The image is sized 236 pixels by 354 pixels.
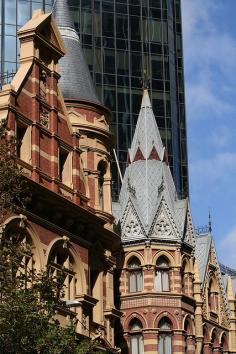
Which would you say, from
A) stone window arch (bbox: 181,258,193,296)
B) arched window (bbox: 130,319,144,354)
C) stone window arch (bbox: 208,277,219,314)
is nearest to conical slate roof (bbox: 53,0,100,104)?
stone window arch (bbox: 181,258,193,296)

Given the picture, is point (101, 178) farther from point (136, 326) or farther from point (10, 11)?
point (10, 11)

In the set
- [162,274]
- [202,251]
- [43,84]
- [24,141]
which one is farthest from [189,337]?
[24,141]

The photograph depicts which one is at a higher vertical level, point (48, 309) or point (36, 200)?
point (36, 200)

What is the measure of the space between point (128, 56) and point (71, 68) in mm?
48114

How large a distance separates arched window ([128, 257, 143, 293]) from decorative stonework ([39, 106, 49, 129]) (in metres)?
14.2

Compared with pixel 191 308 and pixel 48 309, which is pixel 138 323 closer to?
pixel 191 308

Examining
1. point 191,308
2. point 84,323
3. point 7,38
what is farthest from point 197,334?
point 7,38

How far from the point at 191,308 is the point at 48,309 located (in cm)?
2795

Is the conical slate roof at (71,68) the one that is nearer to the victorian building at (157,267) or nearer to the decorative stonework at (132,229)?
the victorian building at (157,267)

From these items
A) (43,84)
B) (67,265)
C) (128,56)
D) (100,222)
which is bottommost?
(67,265)

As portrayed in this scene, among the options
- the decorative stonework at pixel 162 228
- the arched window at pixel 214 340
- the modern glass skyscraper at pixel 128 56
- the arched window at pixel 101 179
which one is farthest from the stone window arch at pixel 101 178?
the modern glass skyscraper at pixel 128 56

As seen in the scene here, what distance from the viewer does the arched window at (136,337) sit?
55062mm

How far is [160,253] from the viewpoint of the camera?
183 ft

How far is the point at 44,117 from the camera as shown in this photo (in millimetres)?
44250
